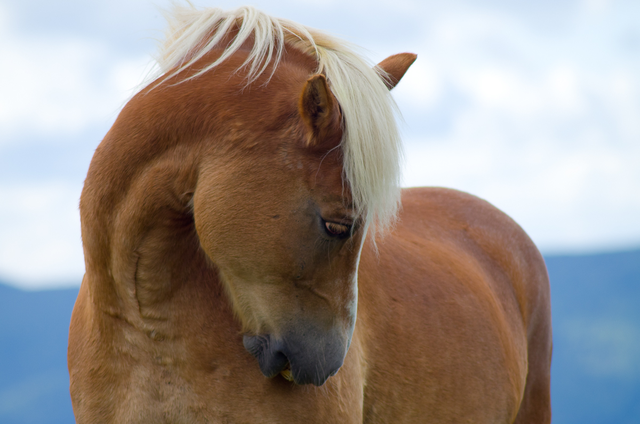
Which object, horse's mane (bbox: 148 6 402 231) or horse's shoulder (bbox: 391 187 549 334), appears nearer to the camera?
Result: horse's mane (bbox: 148 6 402 231)

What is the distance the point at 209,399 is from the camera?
5.40ft

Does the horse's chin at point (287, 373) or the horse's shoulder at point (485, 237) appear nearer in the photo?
the horse's chin at point (287, 373)

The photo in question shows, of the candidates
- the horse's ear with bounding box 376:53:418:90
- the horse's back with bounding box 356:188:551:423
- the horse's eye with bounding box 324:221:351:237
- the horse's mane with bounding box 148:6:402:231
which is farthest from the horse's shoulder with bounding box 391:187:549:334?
the horse's eye with bounding box 324:221:351:237

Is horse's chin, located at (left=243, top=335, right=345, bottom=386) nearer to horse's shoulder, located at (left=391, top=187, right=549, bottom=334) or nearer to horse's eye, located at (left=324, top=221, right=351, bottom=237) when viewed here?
horse's eye, located at (left=324, top=221, right=351, bottom=237)

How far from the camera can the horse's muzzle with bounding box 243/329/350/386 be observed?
5.03ft

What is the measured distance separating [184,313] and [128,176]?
484 mm

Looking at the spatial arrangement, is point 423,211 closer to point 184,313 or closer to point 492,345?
point 492,345

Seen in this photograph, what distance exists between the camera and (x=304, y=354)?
1.53m

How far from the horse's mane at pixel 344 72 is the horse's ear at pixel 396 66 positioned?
6cm

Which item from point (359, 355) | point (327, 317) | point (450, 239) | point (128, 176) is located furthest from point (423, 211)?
point (128, 176)

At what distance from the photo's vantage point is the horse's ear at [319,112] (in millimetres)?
1431

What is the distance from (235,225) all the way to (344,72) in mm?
581

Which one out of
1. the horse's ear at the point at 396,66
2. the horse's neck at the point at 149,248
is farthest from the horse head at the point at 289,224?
the horse's ear at the point at 396,66

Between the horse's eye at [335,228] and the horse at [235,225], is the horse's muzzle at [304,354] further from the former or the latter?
the horse's eye at [335,228]
